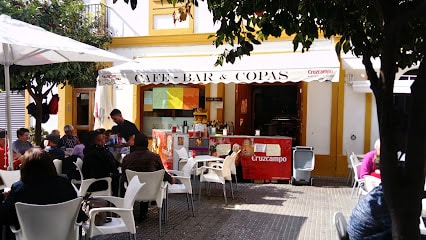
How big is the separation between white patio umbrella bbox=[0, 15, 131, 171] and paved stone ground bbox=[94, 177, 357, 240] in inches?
94.8

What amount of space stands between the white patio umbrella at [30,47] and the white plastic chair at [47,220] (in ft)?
6.79

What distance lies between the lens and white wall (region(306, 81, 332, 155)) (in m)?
10.3

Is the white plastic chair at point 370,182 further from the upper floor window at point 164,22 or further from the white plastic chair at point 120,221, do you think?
the upper floor window at point 164,22

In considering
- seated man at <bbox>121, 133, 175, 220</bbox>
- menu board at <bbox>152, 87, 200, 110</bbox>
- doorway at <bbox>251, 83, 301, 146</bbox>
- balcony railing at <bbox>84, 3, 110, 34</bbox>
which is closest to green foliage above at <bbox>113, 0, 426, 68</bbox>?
seated man at <bbox>121, 133, 175, 220</bbox>

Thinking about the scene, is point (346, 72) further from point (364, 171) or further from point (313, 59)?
point (364, 171)

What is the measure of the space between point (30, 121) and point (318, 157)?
29.7 feet

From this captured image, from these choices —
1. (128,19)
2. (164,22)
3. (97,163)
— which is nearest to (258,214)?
(97,163)

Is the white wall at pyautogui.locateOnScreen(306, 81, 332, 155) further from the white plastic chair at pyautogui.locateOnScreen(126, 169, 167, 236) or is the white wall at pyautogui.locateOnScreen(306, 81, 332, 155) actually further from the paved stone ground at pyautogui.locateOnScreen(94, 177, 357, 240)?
the white plastic chair at pyautogui.locateOnScreen(126, 169, 167, 236)

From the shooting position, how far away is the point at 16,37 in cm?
466

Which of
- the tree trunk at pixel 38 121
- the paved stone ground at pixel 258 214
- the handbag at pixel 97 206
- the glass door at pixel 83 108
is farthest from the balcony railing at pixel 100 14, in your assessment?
the handbag at pixel 97 206

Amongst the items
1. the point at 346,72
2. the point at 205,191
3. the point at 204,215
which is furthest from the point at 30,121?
the point at 346,72

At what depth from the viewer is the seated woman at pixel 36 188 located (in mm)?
3334

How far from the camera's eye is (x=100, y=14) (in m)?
12.0

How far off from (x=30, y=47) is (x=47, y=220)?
10.4ft
